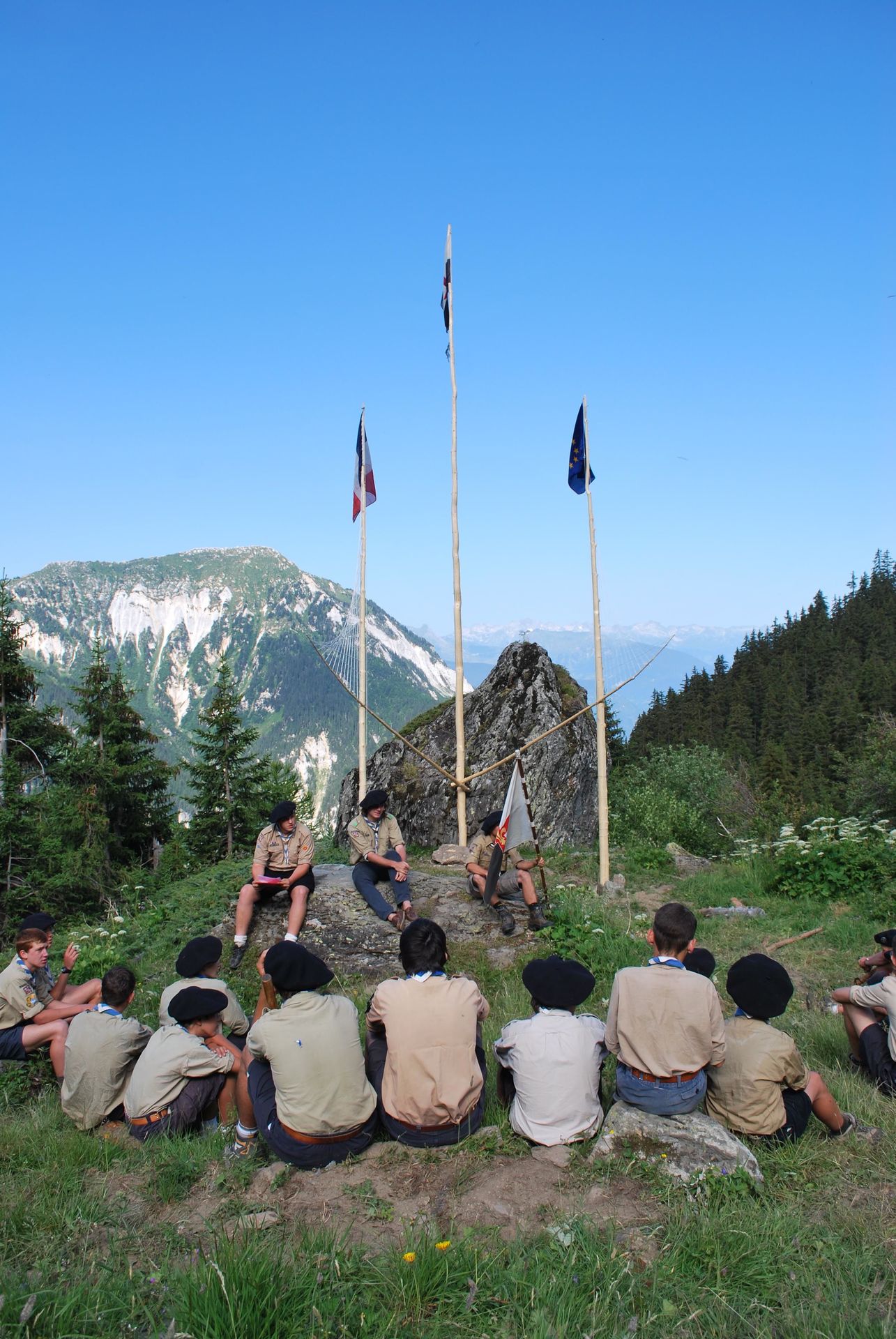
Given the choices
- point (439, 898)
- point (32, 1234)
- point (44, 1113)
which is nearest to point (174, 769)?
point (439, 898)

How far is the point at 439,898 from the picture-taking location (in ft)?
35.1

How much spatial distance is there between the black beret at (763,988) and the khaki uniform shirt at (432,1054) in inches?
68.9

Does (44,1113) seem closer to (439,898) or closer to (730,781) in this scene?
(439,898)

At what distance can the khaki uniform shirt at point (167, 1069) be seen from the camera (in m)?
5.72

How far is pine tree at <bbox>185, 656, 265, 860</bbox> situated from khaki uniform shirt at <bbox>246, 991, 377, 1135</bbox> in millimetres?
29177

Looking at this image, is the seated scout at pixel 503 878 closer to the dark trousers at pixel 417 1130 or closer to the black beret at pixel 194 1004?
the dark trousers at pixel 417 1130

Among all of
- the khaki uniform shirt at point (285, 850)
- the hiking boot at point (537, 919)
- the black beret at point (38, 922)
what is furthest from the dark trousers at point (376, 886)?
the black beret at point (38, 922)

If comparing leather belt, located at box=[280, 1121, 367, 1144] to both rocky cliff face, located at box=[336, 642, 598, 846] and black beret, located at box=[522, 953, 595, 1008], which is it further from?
rocky cliff face, located at box=[336, 642, 598, 846]

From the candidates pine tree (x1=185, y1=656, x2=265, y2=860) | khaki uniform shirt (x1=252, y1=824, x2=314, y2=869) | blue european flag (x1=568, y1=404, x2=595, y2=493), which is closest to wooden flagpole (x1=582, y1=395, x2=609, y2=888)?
blue european flag (x1=568, y1=404, x2=595, y2=493)

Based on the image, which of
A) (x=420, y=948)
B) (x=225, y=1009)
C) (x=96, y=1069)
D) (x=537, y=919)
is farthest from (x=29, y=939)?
(x=537, y=919)

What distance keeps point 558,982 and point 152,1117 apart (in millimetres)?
2958

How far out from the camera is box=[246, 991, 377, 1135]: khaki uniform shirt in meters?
4.99

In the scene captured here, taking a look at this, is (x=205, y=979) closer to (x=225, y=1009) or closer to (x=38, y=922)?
(x=225, y=1009)

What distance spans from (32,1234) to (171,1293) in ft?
4.00
